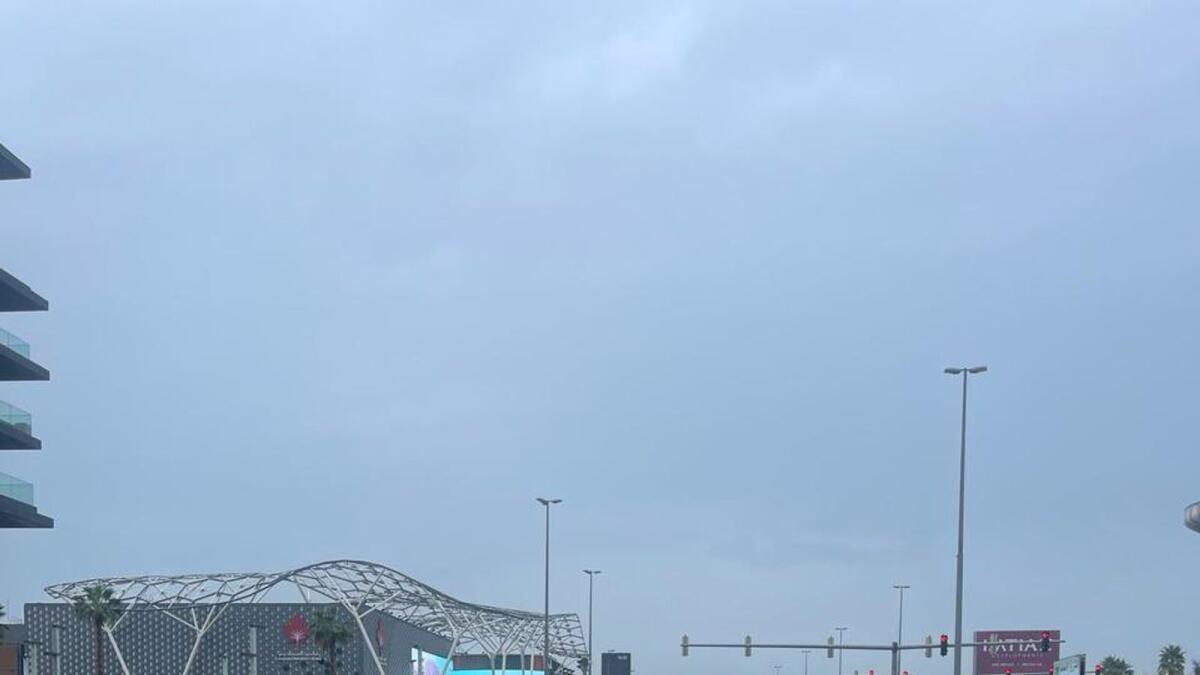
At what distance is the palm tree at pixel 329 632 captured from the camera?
412ft

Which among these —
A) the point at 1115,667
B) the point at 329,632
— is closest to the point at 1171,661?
the point at 1115,667

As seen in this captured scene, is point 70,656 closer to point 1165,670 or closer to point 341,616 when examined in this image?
point 341,616

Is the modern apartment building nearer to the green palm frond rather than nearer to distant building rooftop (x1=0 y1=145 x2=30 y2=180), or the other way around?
distant building rooftop (x1=0 y1=145 x2=30 y2=180)

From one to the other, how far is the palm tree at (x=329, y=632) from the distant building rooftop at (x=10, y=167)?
6087 cm

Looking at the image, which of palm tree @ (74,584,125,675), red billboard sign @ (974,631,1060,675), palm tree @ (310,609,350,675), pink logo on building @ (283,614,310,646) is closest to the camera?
palm tree @ (74,584,125,675)

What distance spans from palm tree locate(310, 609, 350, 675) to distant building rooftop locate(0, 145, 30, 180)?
6087 centimetres

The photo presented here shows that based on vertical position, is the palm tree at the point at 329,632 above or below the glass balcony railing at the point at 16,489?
below

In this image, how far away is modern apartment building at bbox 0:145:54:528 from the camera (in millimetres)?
70000

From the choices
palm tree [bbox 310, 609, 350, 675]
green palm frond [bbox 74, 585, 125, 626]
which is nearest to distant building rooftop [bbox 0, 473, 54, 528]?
green palm frond [bbox 74, 585, 125, 626]

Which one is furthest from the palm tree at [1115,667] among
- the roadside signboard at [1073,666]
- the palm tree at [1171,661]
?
the roadside signboard at [1073,666]

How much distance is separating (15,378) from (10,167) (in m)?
9.69

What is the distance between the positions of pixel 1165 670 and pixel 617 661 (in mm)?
52118

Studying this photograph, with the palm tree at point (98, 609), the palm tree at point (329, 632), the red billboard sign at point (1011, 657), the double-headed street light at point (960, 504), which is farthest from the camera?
the palm tree at point (329, 632)

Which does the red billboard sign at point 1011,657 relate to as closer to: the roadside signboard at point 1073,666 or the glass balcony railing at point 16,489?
the roadside signboard at point 1073,666
